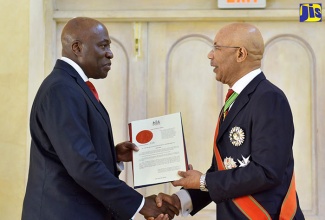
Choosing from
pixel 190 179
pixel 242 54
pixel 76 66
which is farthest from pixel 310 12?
pixel 76 66

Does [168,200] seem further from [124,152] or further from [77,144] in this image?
[77,144]

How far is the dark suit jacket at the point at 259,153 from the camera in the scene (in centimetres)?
240

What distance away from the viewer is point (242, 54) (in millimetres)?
2637

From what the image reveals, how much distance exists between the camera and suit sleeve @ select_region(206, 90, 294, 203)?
7.86ft

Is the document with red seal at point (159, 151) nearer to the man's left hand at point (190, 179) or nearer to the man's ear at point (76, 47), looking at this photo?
the man's left hand at point (190, 179)

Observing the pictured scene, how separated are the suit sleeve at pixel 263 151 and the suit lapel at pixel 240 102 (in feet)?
0.24

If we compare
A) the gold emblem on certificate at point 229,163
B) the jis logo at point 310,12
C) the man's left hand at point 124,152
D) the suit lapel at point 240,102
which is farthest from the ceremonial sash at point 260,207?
the jis logo at point 310,12

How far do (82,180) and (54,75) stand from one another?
48 cm

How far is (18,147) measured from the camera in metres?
3.71

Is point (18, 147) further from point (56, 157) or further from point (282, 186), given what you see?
point (282, 186)

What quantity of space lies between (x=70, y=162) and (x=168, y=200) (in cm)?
70

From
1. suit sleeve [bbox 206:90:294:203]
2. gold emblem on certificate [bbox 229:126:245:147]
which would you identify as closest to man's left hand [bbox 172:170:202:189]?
suit sleeve [bbox 206:90:294:203]

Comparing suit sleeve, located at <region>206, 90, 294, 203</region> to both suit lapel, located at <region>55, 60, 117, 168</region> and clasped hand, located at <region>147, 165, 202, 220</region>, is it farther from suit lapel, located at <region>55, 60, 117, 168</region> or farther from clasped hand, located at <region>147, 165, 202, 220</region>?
suit lapel, located at <region>55, 60, 117, 168</region>

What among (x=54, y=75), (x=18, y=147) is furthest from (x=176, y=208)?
(x=18, y=147)
